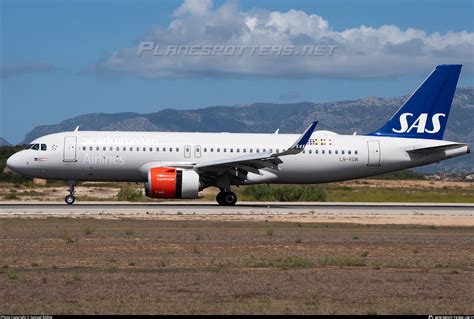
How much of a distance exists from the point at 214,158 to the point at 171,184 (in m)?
3.79

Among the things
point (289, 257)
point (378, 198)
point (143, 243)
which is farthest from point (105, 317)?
point (378, 198)

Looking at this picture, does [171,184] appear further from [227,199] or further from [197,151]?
[227,199]

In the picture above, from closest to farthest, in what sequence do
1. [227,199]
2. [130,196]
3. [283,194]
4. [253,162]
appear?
[253,162] < [227,199] < [130,196] < [283,194]

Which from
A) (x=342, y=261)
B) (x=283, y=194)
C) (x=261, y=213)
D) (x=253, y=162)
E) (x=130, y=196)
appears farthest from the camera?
(x=283, y=194)

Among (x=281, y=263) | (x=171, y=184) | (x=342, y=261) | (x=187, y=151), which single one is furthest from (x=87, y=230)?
(x=187, y=151)

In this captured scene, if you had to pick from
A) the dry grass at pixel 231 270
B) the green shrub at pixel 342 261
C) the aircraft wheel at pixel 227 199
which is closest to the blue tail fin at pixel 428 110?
the aircraft wheel at pixel 227 199

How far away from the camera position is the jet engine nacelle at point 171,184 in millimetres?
40531

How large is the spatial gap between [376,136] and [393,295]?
31.0 meters

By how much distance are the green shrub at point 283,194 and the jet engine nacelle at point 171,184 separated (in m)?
12.2

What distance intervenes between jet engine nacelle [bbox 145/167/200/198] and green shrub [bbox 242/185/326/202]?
40.0 ft

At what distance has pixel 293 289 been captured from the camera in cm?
1703

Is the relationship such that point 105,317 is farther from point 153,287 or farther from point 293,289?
point 293,289

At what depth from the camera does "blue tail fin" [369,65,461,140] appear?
47281 millimetres

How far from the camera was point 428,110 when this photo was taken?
47.7 metres
